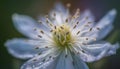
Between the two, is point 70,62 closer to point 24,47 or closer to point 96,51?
point 96,51

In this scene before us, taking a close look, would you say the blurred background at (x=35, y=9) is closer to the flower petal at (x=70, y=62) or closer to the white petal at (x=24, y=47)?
the white petal at (x=24, y=47)

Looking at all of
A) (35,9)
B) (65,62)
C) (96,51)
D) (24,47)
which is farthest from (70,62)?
(35,9)

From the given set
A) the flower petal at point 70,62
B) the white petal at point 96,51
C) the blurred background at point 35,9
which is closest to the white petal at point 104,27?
the white petal at point 96,51

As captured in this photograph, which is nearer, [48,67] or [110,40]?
[48,67]

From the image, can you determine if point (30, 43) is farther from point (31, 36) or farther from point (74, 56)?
point (74, 56)

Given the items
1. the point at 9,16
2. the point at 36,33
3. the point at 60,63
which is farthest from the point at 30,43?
the point at 9,16

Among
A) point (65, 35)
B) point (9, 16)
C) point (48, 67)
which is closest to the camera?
point (48, 67)
